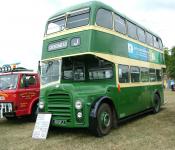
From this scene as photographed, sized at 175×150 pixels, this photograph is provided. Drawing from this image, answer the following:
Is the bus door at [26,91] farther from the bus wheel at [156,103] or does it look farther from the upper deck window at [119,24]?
the bus wheel at [156,103]

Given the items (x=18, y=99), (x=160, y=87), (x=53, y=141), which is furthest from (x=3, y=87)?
(x=160, y=87)

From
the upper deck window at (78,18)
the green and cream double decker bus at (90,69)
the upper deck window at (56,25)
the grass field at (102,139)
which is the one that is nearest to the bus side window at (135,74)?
the green and cream double decker bus at (90,69)

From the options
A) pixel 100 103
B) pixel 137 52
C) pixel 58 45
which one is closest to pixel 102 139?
pixel 100 103

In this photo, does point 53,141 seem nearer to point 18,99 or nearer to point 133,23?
point 18,99

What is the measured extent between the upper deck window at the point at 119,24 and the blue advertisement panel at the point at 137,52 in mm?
→ 669

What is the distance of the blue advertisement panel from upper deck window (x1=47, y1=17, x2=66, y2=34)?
8.82ft

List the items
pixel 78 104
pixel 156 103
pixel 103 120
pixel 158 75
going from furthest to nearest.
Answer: pixel 158 75, pixel 156 103, pixel 103 120, pixel 78 104

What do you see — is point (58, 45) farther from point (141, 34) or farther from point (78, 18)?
point (141, 34)

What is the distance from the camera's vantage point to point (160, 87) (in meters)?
14.7

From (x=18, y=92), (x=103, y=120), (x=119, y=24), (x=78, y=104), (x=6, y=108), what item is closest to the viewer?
(x=78, y=104)

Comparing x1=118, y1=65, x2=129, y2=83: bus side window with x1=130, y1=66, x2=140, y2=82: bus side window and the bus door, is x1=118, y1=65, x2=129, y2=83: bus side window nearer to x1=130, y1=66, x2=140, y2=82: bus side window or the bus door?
x1=130, y1=66, x2=140, y2=82: bus side window

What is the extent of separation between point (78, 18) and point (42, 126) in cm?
346

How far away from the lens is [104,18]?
9.34 meters

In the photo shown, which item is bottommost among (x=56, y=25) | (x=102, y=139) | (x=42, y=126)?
(x=102, y=139)
